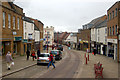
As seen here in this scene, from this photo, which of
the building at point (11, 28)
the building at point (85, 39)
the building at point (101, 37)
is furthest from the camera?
the building at point (85, 39)

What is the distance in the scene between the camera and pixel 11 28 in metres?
24.5

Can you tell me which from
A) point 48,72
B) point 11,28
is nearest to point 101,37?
point 11,28

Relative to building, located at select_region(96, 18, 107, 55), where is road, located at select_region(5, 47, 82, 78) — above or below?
below

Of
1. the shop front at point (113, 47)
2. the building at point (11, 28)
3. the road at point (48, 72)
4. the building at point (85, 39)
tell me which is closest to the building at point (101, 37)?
the shop front at point (113, 47)

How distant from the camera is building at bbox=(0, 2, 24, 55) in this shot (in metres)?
22.0

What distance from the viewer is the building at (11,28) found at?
22.0 meters

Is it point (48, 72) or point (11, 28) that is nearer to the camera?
point (48, 72)

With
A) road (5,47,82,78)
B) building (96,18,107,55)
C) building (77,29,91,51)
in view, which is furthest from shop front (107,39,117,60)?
building (77,29,91,51)

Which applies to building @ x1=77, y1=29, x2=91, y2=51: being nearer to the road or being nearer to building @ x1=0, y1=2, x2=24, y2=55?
building @ x1=0, y1=2, x2=24, y2=55

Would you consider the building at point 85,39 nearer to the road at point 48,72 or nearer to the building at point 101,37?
the building at point 101,37

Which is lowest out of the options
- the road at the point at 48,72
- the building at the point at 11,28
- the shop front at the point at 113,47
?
the road at the point at 48,72

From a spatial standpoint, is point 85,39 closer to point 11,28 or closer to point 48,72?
point 11,28

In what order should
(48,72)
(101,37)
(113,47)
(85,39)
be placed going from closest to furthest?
(48,72) → (113,47) → (101,37) → (85,39)

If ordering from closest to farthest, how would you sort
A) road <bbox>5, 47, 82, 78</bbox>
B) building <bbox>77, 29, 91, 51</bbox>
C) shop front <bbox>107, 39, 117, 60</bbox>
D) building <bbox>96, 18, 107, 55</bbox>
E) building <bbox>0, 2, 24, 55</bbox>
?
road <bbox>5, 47, 82, 78</bbox> → building <bbox>0, 2, 24, 55</bbox> → shop front <bbox>107, 39, 117, 60</bbox> → building <bbox>96, 18, 107, 55</bbox> → building <bbox>77, 29, 91, 51</bbox>
